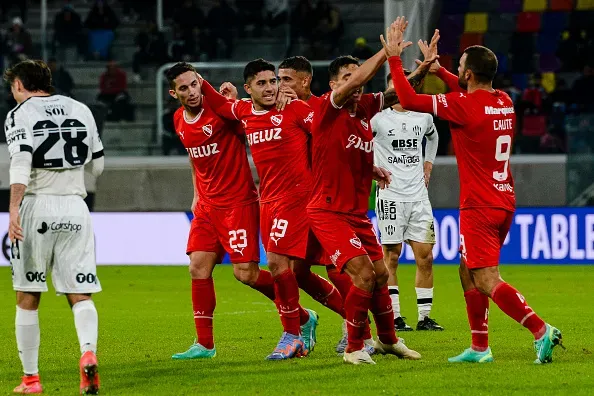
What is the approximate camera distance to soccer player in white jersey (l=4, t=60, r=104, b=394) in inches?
279

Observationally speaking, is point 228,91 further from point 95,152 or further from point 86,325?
point 86,325

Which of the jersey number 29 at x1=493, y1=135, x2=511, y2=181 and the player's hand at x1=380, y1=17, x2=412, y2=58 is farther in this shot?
the jersey number 29 at x1=493, y1=135, x2=511, y2=181

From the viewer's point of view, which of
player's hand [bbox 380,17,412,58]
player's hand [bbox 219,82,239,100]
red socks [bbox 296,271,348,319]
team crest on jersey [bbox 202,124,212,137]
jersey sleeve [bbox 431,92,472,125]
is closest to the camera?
player's hand [bbox 380,17,412,58]

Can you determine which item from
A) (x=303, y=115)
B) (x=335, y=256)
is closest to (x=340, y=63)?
(x=303, y=115)

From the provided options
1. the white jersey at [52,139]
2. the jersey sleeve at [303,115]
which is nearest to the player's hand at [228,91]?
the jersey sleeve at [303,115]

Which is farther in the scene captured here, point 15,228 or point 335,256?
point 335,256

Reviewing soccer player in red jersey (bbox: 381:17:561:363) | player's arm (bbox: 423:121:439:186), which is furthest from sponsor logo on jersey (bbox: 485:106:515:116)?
player's arm (bbox: 423:121:439:186)

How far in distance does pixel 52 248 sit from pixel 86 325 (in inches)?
20.9

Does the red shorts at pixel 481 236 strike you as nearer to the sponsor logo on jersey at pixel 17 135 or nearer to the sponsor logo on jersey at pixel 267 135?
the sponsor logo on jersey at pixel 267 135

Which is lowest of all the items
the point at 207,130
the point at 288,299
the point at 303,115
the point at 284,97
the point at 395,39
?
the point at 288,299

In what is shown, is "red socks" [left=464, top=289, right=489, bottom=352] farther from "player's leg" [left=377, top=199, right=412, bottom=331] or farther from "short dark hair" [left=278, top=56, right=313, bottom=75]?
"player's leg" [left=377, top=199, right=412, bottom=331]

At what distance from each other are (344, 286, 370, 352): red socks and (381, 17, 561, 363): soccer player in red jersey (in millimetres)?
757

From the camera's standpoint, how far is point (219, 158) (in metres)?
8.90

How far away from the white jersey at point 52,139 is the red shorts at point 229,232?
176 cm
